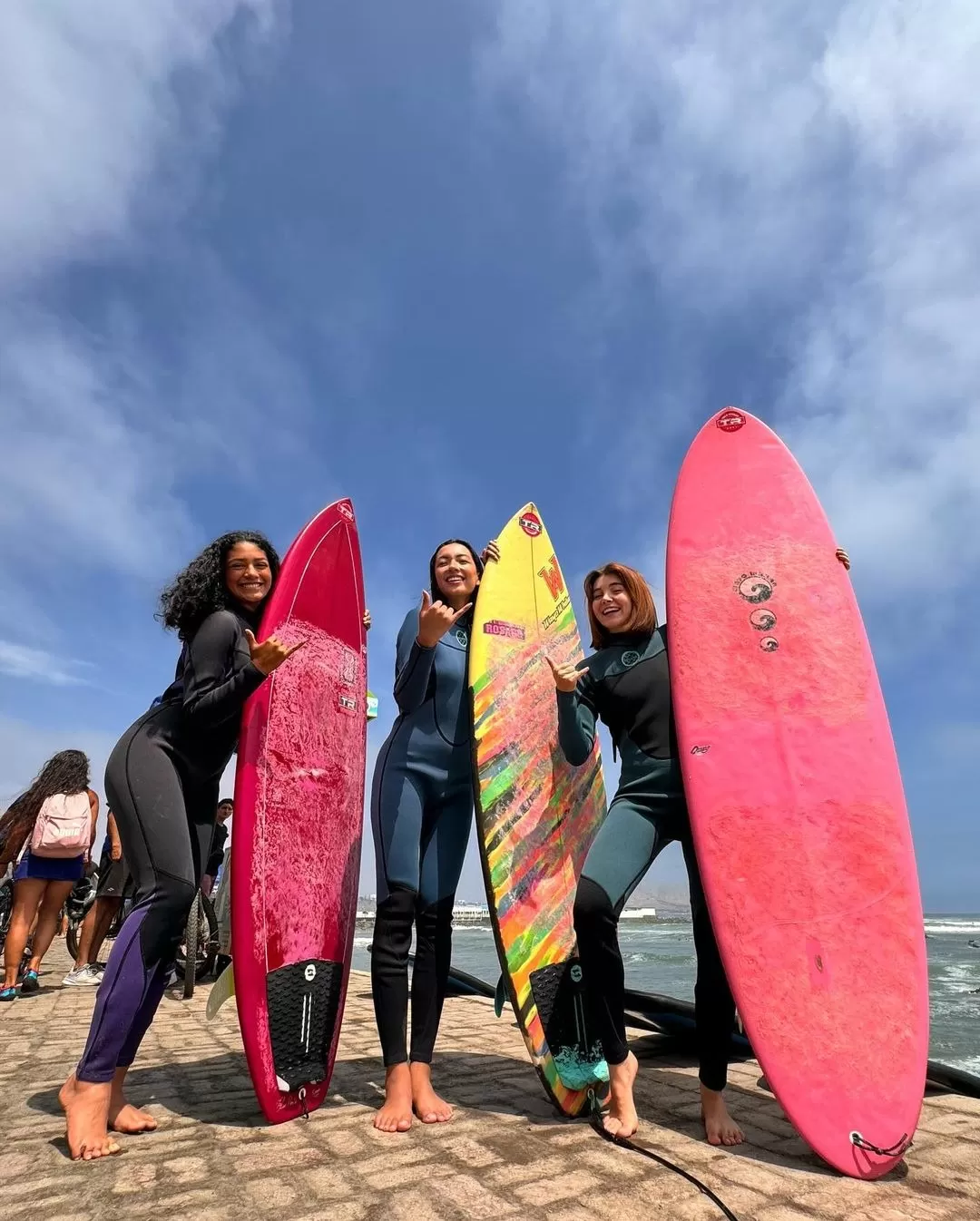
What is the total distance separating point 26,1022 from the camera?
4133 mm

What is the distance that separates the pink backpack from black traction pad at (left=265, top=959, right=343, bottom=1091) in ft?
11.1

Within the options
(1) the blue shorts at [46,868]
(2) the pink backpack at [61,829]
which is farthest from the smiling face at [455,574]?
(1) the blue shorts at [46,868]

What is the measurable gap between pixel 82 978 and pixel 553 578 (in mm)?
4938

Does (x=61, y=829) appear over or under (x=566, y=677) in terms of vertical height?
under

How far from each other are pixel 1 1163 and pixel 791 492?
11.8ft

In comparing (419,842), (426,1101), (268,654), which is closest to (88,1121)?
(426,1101)

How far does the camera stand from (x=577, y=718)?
2.78 metres

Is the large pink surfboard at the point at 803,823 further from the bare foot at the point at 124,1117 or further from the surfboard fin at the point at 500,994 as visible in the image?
the bare foot at the point at 124,1117

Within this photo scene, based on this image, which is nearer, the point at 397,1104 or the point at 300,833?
the point at 397,1104

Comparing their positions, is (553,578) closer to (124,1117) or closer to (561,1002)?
(561,1002)

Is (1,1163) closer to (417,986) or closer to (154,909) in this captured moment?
(154,909)

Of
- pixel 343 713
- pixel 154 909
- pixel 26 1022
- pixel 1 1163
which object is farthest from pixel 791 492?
pixel 26 1022

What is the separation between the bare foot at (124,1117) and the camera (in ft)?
6.98

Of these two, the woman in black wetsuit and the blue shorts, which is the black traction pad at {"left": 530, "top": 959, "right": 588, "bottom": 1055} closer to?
the woman in black wetsuit
